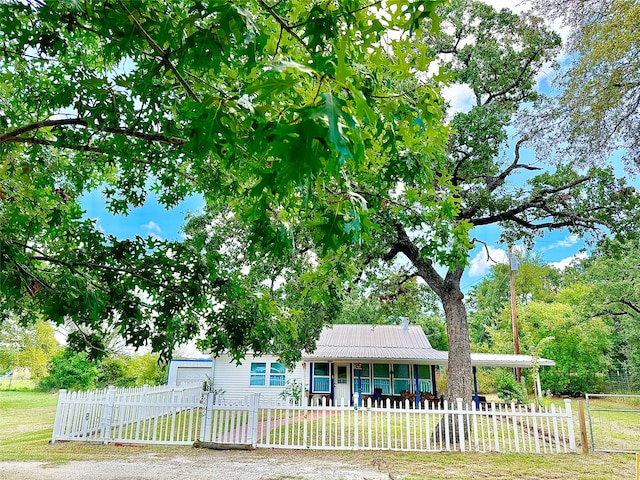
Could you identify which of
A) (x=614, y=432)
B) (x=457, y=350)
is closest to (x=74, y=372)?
(x=457, y=350)

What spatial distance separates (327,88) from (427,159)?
64.5 inches

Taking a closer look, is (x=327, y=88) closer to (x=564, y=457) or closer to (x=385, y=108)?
(x=385, y=108)

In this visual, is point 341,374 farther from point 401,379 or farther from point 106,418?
Answer: point 106,418

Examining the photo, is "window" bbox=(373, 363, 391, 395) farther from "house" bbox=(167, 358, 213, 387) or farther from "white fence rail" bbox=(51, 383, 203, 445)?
"white fence rail" bbox=(51, 383, 203, 445)

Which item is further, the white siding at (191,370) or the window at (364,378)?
the white siding at (191,370)

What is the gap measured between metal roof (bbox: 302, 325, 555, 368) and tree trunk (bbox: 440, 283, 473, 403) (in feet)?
17.0

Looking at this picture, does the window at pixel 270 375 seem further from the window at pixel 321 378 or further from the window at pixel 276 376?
the window at pixel 321 378

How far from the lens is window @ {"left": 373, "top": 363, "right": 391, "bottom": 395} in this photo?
18.6m

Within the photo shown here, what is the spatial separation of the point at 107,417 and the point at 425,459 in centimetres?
654

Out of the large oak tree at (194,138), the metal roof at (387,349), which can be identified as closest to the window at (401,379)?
the metal roof at (387,349)

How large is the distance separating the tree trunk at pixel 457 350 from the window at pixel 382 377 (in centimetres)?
853

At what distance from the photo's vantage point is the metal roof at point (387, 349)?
1698 cm

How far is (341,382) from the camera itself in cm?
1883

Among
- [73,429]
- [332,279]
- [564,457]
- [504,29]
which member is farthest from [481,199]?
[73,429]
